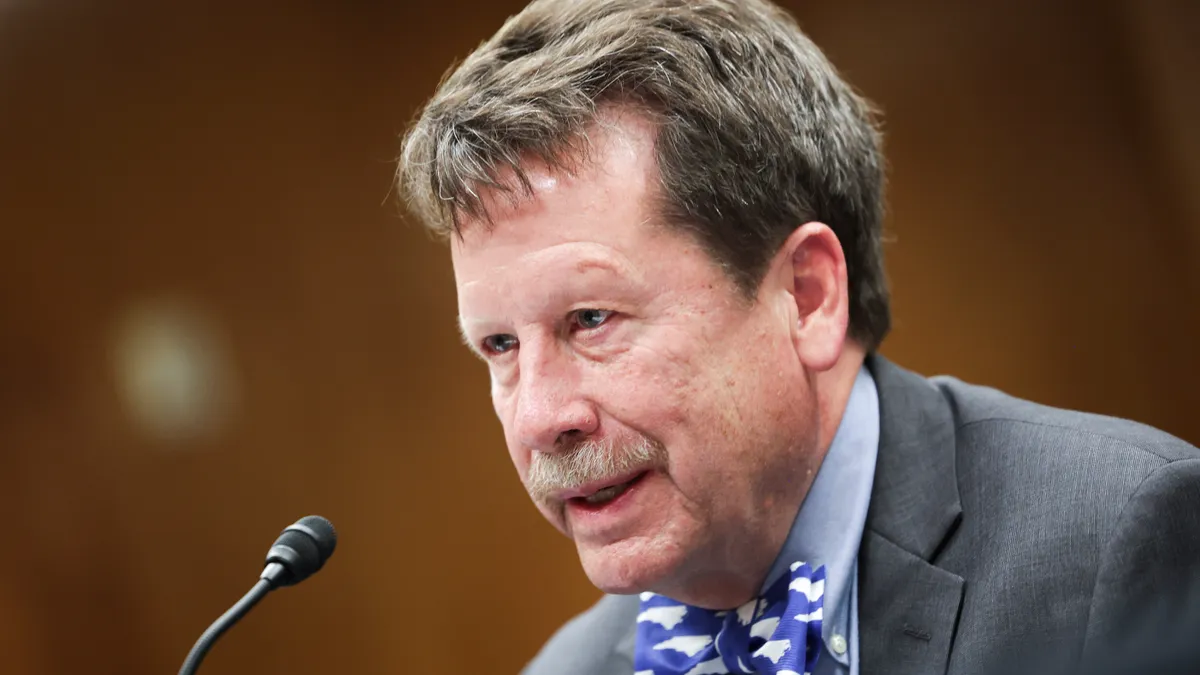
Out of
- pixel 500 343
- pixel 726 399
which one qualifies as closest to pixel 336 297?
pixel 500 343

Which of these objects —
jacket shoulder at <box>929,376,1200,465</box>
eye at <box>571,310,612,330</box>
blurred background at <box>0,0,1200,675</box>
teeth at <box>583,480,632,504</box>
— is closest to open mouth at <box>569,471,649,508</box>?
teeth at <box>583,480,632,504</box>

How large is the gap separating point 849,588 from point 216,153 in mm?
2850

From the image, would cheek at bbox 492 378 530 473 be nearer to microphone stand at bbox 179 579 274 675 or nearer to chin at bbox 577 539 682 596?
chin at bbox 577 539 682 596

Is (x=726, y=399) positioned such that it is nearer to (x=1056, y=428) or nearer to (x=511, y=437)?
(x=511, y=437)

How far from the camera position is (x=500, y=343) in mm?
1656

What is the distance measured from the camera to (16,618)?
341 centimetres

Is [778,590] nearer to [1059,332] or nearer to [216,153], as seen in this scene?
[1059,332]

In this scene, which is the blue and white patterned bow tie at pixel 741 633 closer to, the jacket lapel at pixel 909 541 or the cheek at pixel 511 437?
the jacket lapel at pixel 909 541

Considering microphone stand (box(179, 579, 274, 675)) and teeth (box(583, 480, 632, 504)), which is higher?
teeth (box(583, 480, 632, 504))

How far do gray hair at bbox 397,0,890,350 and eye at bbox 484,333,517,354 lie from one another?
0.55 feet

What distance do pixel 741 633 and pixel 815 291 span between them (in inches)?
21.1

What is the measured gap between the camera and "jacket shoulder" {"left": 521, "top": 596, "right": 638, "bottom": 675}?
1.95 meters

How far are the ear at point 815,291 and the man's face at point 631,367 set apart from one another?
4 centimetres

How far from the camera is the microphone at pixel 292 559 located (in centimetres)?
139
